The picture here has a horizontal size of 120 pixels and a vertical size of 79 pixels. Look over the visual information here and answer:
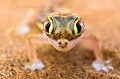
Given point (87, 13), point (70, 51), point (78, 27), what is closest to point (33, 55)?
point (70, 51)

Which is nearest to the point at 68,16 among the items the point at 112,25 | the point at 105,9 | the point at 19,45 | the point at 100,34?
the point at 19,45

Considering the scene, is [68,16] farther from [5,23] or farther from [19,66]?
[5,23]

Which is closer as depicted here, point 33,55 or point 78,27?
point 78,27

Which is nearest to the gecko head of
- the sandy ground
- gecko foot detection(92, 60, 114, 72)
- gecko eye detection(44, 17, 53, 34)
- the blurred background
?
gecko eye detection(44, 17, 53, 34)

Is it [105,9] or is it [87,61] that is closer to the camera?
[87,61]

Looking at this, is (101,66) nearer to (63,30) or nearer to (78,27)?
(78,27)

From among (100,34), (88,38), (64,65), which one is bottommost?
(64,65)

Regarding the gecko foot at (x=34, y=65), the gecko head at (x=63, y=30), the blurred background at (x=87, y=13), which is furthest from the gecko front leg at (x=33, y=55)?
the blurred background at (x=87, y=13)
